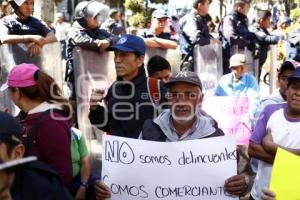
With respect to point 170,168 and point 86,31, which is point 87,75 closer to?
point 86,31

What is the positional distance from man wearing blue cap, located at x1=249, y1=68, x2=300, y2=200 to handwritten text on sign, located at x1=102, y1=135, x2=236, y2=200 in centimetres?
21

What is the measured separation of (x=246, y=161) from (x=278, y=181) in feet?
9.61

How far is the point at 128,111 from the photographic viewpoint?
3965 mm

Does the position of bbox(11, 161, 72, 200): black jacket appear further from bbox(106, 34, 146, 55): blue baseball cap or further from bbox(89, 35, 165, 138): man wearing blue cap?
bbox(106, 34, 146, 55): blue baseball cap

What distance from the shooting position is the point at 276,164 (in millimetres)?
2914

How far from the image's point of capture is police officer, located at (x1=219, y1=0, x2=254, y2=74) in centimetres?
894

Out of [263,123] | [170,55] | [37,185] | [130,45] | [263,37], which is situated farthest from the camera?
[263,37]

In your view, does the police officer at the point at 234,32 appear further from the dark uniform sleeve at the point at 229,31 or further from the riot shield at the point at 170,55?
the riot shield at the point at 170,55

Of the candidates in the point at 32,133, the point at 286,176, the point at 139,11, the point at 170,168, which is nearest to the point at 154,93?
the point at 170,168

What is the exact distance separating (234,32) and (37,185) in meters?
7.19

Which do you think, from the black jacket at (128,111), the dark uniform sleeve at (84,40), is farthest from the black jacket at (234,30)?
the black jacket at (128,111)

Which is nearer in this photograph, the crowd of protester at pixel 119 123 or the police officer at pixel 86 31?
the crowd of protester at pixel 119 123

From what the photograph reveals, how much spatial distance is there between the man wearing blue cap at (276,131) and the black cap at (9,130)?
154 cm

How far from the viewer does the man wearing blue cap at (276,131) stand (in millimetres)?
3176
